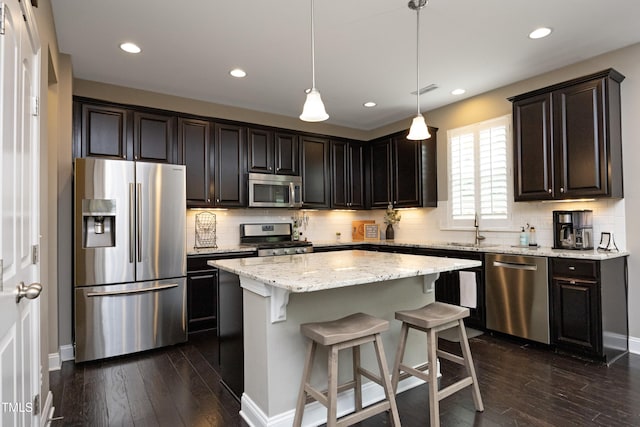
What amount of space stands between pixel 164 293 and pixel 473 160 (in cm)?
383

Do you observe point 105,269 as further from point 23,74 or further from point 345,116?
point 345,116

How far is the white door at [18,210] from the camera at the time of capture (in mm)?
1188

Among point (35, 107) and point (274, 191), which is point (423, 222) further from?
point (35, 107)

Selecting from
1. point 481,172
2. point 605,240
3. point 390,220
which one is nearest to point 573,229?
point 605,240

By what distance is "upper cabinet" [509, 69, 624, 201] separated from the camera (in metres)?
3.08

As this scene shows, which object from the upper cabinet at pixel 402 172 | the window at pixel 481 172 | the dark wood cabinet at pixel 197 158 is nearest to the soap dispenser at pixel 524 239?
the window at pixel 481 172

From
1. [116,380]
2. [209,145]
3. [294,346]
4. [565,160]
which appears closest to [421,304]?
[294,346]

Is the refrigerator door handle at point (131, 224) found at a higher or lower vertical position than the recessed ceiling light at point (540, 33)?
lower

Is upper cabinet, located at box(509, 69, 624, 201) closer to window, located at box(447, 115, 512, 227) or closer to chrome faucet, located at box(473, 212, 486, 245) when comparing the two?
window, located at box(447, 115, 512, 227)

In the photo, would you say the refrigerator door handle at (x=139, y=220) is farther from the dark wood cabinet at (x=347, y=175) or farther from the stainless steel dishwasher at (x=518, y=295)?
the stainless steel dishwasher at (x=518, y=295)

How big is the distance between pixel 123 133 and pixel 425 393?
3.73 m

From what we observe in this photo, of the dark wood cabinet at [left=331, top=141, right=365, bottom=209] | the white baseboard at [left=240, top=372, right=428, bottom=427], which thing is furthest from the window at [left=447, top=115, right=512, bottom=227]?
the white baseboard at [left=240, top=372, right=428, bottom=427]

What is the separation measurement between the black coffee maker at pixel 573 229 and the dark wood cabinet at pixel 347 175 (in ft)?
9.07

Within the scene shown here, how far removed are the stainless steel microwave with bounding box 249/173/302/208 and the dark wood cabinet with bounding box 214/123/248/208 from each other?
114 millimetres
